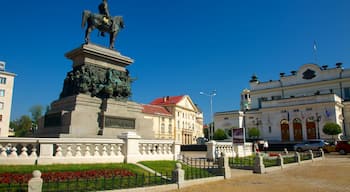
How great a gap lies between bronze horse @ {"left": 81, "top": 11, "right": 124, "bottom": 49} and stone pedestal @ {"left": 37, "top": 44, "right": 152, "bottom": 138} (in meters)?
1.22

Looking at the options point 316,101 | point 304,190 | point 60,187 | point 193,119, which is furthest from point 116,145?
point 193,119

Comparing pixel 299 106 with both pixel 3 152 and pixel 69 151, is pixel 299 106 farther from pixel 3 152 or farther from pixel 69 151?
pixel 3 152

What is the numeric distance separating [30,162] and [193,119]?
83636 mm

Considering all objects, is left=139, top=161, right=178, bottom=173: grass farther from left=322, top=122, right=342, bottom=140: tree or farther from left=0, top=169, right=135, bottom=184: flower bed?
left=322, top=122, right=342, bottom=140: tree

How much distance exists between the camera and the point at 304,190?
1123cm

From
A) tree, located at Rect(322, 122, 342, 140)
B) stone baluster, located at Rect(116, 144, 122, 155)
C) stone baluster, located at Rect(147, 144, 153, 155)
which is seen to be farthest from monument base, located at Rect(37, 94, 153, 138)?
tree, located at Rect(322, 122, 342, 140)

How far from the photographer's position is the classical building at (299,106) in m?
53.3

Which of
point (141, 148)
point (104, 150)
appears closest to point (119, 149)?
point (104, 150)

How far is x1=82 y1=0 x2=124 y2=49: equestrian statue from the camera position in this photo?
18.7 m

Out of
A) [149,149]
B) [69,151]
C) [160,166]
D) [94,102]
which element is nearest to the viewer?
[69,151]

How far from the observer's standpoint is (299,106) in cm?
5566

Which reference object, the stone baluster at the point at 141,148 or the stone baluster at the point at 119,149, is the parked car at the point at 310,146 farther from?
the stone baluster at the point at 119,149

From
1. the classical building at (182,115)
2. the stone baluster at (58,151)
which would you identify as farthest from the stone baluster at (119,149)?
the classical building at (182,115)

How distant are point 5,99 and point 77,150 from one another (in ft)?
202
